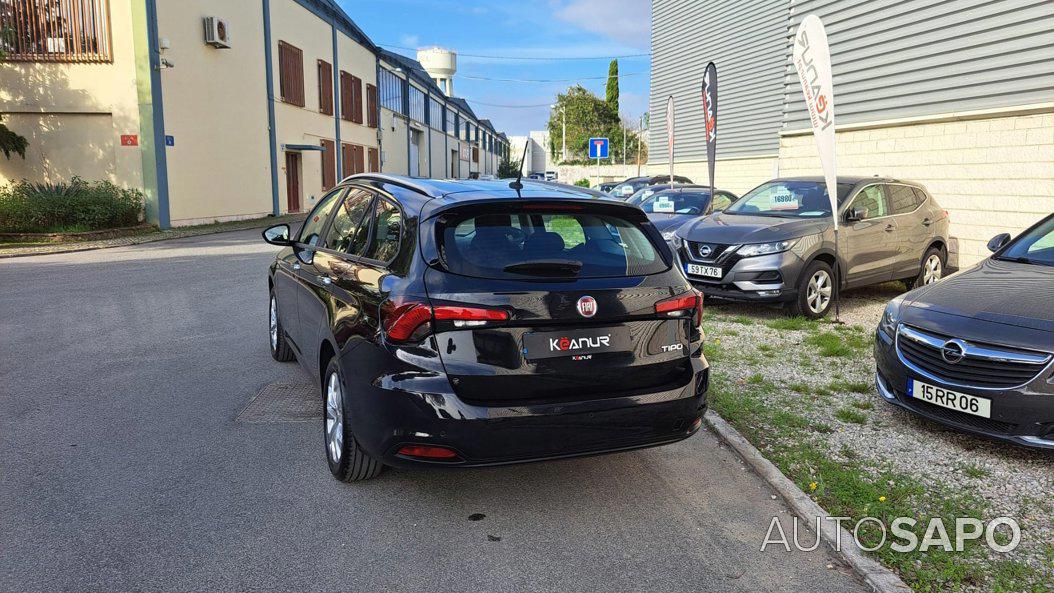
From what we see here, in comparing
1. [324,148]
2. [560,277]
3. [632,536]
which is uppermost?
[324,148]

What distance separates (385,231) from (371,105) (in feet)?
123

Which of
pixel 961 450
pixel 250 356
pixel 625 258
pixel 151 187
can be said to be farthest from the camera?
pixel 151 187

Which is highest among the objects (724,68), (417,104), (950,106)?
(417,104)

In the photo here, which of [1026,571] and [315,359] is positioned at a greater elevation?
[315,359]

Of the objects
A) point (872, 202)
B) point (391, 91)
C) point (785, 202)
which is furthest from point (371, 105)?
point (872, 202)

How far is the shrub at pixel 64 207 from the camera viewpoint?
16.8 m

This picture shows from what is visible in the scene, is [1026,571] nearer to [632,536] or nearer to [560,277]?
[632,536]

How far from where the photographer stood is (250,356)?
662 cm

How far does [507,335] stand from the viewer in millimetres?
3283

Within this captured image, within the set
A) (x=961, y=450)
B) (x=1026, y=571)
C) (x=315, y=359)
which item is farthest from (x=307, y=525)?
(x=961, y=450)

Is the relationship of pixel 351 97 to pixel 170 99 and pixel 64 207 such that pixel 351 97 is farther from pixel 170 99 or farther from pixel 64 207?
pixel 64 207

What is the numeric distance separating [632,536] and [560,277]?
128cm

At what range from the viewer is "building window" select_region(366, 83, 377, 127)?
38.5m

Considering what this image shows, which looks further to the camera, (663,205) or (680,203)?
(663,205)
